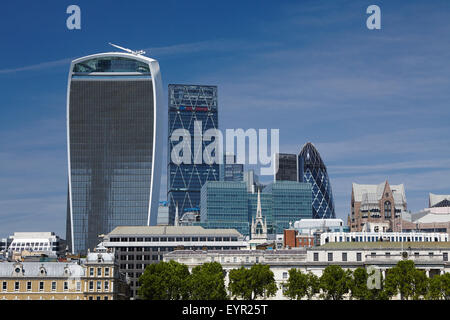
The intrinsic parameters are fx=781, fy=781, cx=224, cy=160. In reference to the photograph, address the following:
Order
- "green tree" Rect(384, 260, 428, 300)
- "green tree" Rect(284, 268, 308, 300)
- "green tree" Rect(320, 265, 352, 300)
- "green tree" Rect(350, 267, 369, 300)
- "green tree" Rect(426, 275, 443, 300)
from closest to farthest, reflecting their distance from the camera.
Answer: "green tree" Rect(426, 275, 443, 300)
"green tree" Rect(384, 260, 428, 300)
"green tree" Rect(350, 267, 369, 300)
"green tree" Rect(320, 265, 352, 300)
"green tree" Rect(284, 268, 308, 300)

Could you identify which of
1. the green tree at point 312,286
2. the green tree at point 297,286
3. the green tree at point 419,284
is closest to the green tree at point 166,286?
the green tree at point 297,286

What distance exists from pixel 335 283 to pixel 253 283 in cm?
1910

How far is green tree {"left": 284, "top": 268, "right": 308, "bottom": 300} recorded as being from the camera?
183 metres

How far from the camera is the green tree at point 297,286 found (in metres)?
183

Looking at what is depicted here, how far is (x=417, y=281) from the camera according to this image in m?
178

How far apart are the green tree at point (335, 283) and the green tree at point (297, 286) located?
445cm

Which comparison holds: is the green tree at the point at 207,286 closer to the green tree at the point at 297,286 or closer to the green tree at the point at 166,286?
the green tree at the point at 166,286

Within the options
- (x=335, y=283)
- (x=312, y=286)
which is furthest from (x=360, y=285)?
(x=312, y=286)

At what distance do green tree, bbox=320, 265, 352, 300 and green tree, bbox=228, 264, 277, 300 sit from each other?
11.8 meters

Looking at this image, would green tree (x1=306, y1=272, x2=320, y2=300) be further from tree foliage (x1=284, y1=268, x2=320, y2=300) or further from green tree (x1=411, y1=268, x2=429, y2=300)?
green tree (x1=411, y1=268, x2=429, y2=300)

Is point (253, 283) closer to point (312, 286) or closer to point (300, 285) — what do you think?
point (300, 285)

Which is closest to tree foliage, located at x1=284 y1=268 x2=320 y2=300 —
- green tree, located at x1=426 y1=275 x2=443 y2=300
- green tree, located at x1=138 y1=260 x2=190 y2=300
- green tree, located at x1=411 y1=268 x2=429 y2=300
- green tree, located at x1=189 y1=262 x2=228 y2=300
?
green tree, located at x1=189 y1=262 x2=228 y2=300
